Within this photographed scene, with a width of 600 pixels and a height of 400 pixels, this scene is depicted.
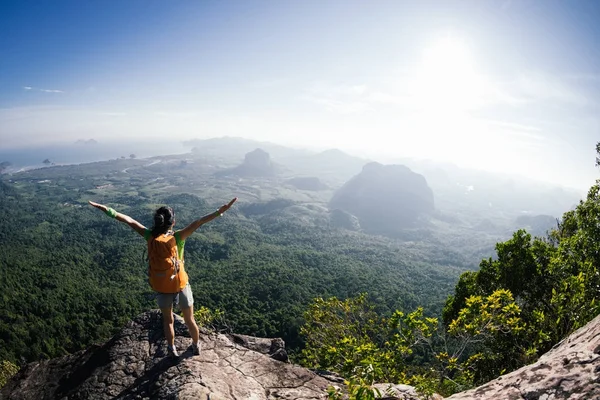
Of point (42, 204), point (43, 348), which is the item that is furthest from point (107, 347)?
point (42, 204)

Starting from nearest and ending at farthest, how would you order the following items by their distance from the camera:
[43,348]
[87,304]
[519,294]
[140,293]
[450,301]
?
[519,294], [450,301], [43,348], [87,304], [140,293]

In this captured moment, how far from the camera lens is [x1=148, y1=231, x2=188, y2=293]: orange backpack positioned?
5.57 m

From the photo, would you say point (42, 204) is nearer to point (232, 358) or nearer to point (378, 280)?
point (378, 280)

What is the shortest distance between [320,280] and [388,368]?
79.3 m

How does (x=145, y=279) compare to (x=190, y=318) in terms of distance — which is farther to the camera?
(x=145, y=279)

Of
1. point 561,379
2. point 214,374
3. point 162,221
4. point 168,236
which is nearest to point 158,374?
point 214,374

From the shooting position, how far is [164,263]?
5.66 meters

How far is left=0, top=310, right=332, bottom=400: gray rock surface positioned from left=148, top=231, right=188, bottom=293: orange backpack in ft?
6.01

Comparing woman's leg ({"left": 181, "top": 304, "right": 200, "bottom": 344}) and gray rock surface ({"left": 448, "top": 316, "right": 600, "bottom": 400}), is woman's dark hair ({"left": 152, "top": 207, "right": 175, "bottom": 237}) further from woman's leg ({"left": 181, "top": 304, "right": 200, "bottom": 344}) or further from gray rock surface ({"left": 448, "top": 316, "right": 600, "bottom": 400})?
A: gray rock surface ({"left": 448, "top": 316, "right": 600, "bottom": 400})

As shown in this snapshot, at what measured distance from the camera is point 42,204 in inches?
7308

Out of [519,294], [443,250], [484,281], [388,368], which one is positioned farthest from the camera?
[443,250]

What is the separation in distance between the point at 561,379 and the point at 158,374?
22.9 feet

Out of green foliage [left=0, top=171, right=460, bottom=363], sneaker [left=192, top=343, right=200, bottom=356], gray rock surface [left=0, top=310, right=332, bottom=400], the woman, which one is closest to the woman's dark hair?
the woman

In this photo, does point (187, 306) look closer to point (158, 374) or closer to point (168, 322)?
point (168, 322)
